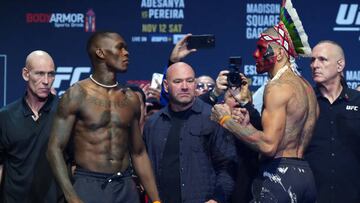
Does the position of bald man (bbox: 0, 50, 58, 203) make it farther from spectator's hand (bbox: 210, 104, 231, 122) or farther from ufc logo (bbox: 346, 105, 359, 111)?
ufc logo (bbox: 346, 105, 359, 111)

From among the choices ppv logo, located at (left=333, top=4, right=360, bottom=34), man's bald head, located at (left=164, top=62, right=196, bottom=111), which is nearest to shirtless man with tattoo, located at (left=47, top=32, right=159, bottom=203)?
man's bald head, located at (left=164, top=62, right=196, bottom=111)

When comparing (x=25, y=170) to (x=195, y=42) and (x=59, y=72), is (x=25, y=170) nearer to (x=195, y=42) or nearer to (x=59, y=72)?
(x=195, y=42)

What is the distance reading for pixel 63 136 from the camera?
579 centimetres

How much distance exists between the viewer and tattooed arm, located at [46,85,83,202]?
18.8 ft

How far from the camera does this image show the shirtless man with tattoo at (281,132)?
6.23m

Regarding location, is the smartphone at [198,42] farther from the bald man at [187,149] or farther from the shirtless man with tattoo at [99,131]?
the shirtless man with tattoo at [99,131]

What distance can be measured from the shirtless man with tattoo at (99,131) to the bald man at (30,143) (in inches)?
34.9

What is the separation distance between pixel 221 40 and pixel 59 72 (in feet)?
5.56

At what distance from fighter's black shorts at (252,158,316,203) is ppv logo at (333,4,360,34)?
3.75 metres

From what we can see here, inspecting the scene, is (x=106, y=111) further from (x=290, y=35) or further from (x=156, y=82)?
(x=156, y=82)

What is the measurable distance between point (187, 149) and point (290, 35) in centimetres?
107

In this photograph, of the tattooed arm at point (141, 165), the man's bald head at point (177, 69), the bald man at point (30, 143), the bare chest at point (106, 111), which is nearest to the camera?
the bare chest at point (106, 111)

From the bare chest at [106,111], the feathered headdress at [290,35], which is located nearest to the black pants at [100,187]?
the bare chest at [106,111]

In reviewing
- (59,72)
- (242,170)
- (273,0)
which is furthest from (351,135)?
(59,72)
